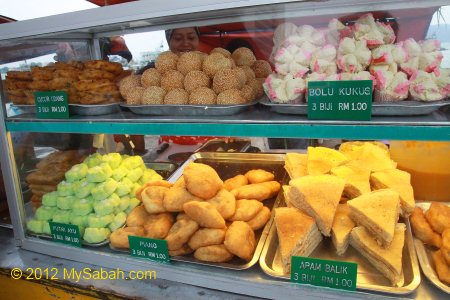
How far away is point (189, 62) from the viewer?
168 cm

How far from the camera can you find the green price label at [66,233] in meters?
1.72

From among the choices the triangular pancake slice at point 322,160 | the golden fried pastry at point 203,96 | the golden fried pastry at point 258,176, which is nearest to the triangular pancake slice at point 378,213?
the triangular pancake slice at point 322,160

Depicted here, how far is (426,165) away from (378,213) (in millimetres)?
572

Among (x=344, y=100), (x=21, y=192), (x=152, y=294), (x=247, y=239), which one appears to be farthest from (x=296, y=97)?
(x=21, y=192)

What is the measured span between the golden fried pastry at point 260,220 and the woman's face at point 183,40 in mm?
963

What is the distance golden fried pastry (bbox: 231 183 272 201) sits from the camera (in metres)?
1.75

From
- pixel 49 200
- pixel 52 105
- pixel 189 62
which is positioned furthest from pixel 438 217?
pixel 49 200

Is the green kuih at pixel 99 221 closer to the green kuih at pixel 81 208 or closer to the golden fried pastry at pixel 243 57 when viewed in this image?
the green kuih at pixel 81 208

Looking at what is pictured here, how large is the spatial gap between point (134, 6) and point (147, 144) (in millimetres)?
1565

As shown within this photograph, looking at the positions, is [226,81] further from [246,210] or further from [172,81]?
[246,210]

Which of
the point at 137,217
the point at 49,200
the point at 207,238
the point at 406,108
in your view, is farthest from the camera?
the point at 49,200

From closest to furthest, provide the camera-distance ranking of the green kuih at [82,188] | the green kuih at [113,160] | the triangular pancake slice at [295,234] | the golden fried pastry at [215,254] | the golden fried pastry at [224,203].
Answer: the triangular pancake slice at [295,234] → the golden fried pastry at [215,254] → the golden fried pastry at [224,203] → the green kuih at [82,188] → the green kuih at [113,160]

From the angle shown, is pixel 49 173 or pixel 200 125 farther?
pixel 49 173

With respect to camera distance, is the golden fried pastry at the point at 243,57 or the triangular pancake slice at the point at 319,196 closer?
the triangular pancake slice at the point at 319,196
